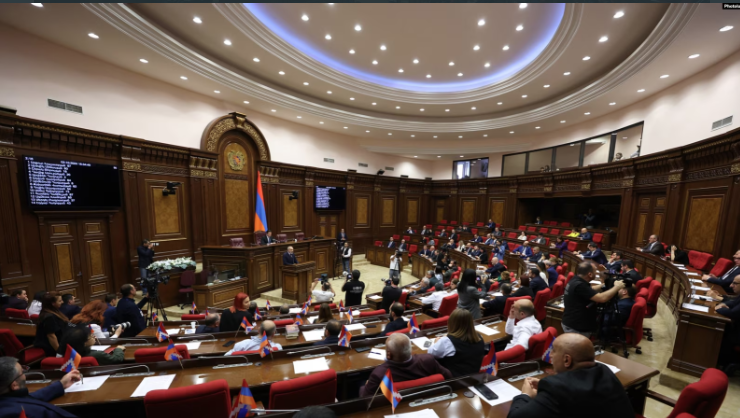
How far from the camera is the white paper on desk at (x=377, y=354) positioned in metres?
2.58

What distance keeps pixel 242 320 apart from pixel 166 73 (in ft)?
24.2

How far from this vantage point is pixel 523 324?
2.77 m

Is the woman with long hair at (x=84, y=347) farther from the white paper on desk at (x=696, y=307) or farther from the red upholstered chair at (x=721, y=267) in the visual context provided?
the red upholstered chair at (x=721, y=267)

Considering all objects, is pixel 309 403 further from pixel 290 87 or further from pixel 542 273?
pixel 290 87

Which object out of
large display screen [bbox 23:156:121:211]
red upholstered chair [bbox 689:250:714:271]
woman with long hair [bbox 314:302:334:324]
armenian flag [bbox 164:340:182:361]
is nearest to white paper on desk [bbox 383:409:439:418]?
armenian flag [bbox 164:340:182:361]

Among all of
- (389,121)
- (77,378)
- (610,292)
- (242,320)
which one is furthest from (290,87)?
(610,292)

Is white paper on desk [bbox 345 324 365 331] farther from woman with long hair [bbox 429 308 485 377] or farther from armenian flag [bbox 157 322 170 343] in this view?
armenian flag [bbox 157 322 170 343]

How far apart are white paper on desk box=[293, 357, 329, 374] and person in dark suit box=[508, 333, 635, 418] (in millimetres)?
1593

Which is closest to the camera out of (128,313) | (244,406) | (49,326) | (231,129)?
(244,406)

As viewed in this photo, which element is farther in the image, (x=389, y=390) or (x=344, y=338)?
(x=344, y=338)

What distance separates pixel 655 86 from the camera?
7320mm

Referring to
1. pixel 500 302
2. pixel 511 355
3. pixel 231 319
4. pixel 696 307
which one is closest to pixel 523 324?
pixel 511 355

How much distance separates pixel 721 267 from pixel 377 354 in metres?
6.63

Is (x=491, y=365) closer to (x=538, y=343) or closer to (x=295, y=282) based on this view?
(x=538, y=343)
